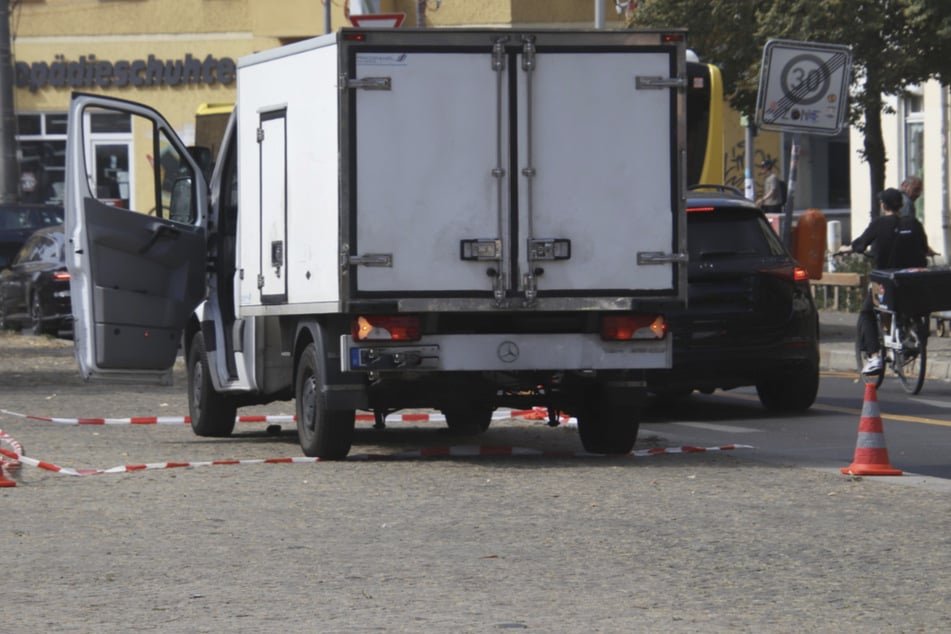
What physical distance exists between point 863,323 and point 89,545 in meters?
10.4

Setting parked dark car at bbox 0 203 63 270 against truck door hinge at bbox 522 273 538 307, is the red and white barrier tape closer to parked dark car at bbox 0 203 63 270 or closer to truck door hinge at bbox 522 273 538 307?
truck door hinge at bbox 522 273 538 307

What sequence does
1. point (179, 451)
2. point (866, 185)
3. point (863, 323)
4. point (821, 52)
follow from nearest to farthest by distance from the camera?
point (179, 451) → point (863, 323) → point (821, 52) → point (866, 185)

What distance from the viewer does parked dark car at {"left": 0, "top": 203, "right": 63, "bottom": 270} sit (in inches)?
1262

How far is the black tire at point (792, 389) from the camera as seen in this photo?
15828 millimetres

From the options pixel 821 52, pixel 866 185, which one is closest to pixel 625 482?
pixel 821 52

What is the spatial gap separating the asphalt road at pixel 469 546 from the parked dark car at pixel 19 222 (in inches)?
747

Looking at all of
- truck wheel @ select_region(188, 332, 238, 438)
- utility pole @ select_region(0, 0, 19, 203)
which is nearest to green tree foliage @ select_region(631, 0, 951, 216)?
utility pole @ select_region(0, 0, 19, 203)

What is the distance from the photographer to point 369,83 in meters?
11.9

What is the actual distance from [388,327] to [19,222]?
21.3 meters

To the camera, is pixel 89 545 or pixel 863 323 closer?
pixel 89 545

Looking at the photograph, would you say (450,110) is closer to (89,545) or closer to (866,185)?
(89,545)

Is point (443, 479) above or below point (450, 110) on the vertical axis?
below

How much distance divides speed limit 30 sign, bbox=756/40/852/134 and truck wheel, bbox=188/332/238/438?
7611mm

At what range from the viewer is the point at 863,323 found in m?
18.1
